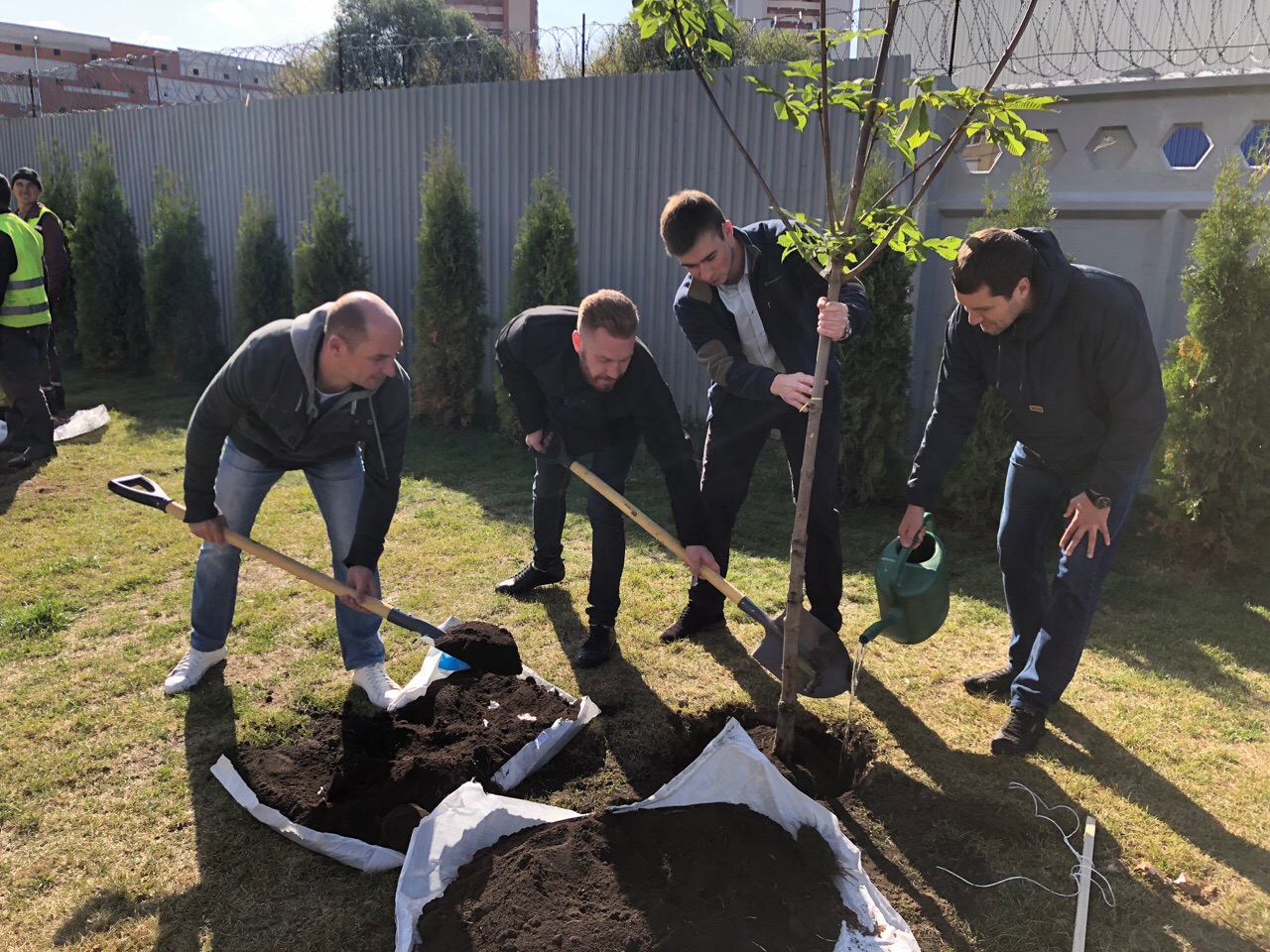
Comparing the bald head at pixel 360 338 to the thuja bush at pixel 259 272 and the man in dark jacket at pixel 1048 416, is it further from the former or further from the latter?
the thuja bush at pixel 259 272

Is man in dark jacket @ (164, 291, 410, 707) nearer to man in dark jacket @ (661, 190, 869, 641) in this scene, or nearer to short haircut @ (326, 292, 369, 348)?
short haircut @ (326, 292, 369, 348)

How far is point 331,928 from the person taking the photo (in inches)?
94.3

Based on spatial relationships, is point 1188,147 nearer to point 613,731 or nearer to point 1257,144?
point 1257,144

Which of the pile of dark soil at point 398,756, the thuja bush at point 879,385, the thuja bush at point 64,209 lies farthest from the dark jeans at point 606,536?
the thuja bush at point 64,209

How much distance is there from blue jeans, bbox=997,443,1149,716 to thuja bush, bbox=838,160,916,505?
7.95 ft

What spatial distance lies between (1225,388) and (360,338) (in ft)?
14.7

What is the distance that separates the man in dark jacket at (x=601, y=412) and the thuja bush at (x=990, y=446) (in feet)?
8.42

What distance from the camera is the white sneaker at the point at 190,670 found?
140 inches

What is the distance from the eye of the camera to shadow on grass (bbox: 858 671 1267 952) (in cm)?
240

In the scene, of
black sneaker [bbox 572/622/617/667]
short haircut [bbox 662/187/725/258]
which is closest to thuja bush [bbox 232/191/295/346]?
black sneaker [bbox 572/622/617/667]

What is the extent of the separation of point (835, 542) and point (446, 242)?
18.7 feet

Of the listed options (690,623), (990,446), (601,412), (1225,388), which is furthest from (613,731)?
(1225,388)

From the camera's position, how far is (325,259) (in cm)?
892

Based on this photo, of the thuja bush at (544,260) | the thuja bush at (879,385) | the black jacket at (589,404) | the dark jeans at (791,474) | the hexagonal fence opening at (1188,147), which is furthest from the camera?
the hexagonal fence opening at (1188,147)
